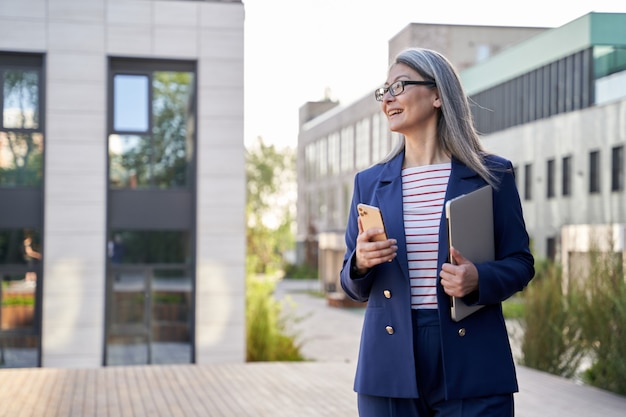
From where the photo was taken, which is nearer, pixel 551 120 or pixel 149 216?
pixel 149 216

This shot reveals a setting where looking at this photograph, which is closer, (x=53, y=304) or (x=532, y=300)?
(x=532, y=300)

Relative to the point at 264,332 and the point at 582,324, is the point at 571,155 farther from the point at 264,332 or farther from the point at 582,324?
the point at 582,324

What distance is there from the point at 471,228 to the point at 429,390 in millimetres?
368

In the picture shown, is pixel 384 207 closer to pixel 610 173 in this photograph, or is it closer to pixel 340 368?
pixel 340 368

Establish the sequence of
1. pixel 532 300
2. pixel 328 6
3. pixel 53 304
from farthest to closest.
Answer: pixel 53 304, pixel 328 6, pixel 532 300


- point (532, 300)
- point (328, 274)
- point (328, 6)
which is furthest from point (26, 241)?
point (328, 274)

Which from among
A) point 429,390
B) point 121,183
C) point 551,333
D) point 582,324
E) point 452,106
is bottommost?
point 551,333

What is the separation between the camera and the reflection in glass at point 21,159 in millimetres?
15164

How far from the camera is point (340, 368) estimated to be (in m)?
10.4

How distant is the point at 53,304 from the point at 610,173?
55.2 feet

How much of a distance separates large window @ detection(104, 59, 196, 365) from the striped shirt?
43.5 feet

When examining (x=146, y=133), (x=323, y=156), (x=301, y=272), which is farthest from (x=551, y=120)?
(x=301, y=272)

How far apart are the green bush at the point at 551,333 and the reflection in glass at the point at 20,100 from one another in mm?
8041

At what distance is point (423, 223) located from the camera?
2309 mm
